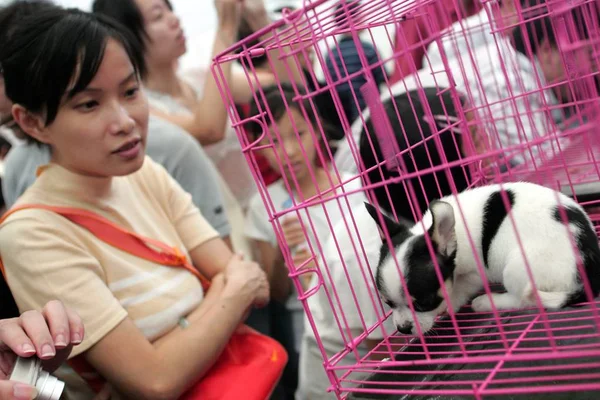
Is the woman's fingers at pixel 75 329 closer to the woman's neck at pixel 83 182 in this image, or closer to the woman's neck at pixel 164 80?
the woman's neck at pixel 83 182

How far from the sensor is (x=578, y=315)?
32.9 inches

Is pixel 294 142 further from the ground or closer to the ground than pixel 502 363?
further from the ground

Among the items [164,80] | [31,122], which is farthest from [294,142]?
[31,122]

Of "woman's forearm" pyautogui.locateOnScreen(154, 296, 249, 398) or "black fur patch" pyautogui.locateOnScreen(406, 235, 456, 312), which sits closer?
"black fur patch" pyautogui.locateOnScreen(406, 235, 456, 312)

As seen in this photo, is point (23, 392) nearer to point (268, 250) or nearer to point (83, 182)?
point (83, 182)

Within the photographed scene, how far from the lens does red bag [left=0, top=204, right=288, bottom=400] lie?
1096 millimetres

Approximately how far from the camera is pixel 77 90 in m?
1.09

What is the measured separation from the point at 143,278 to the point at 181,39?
1.14 metres

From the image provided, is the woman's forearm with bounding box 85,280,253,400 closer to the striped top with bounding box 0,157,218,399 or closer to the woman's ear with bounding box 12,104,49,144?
the striped top with bounding box 0,157,218,399

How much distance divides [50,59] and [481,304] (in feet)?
2.92

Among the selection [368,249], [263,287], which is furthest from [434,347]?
[263,287]

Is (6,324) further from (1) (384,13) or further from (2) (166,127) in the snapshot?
(2) (166,127)

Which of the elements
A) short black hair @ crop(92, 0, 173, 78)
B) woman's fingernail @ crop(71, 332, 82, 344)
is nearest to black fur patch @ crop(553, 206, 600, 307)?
woman's fingernail @ crop(71, 332, 82, 344)

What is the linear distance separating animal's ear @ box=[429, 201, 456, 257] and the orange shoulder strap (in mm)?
591
